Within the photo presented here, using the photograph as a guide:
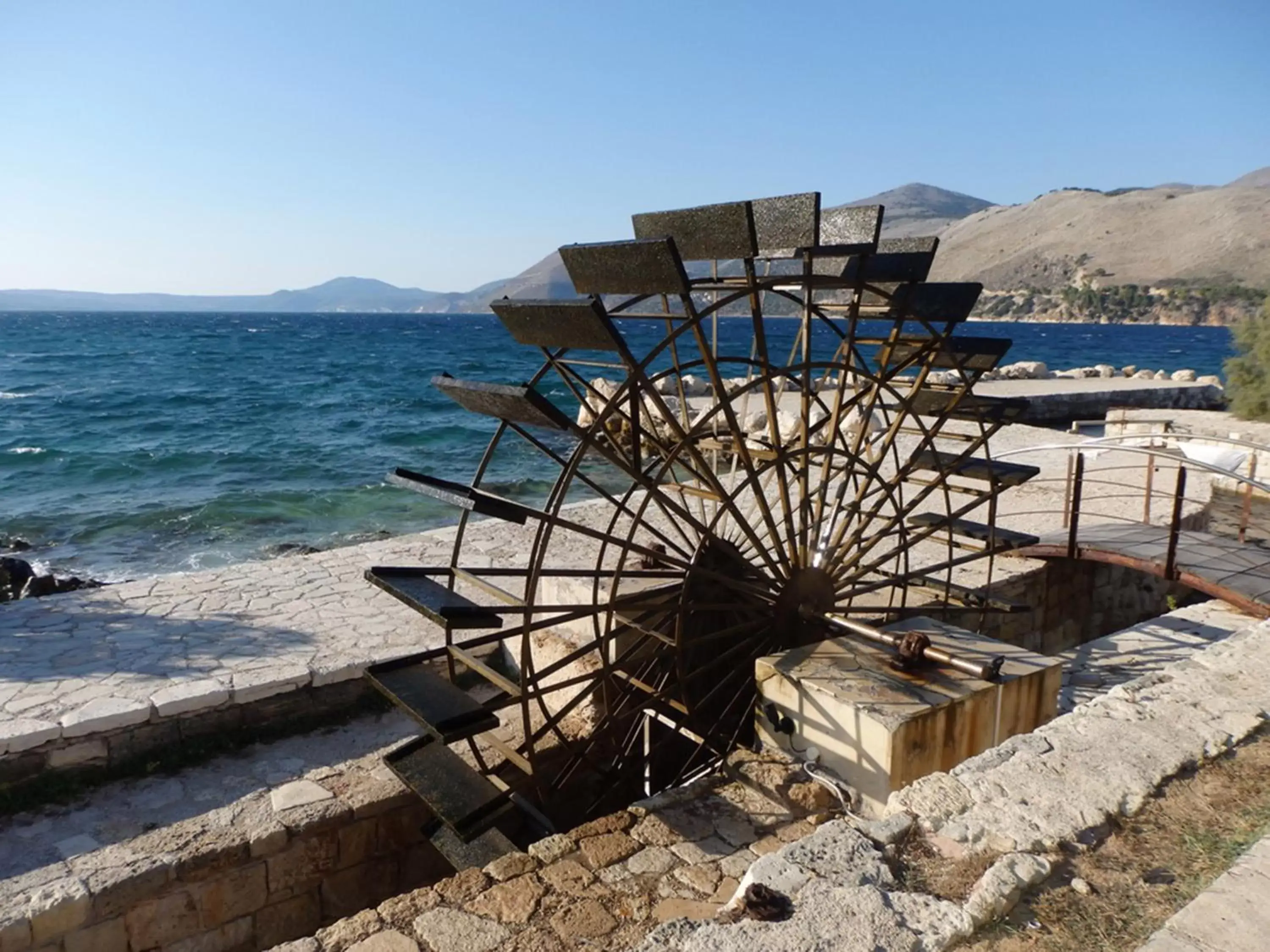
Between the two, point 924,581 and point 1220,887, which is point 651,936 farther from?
point 924,581

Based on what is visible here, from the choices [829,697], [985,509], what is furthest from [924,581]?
[985,509]

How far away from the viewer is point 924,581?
714 cm

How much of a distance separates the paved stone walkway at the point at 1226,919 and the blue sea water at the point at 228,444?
12.4 m

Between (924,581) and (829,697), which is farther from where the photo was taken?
(924,581)

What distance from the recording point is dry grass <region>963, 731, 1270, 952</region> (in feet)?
8.87

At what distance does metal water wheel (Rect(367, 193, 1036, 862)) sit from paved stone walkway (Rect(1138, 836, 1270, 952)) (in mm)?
2412

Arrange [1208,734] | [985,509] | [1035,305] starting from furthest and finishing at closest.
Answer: [1035,305]
[985,509]
[1208,734]

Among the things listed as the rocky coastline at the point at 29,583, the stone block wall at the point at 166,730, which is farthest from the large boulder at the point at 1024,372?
the stone block wall at the point at 166,730

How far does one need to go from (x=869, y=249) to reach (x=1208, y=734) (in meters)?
3.16

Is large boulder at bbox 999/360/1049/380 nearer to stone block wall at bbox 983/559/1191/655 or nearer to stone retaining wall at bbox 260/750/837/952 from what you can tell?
stone block wall at bbox 983/559/1191/655

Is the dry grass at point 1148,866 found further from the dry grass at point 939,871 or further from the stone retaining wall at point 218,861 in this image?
the stone retaining wall at point 218,861

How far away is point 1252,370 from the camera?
2002 cm

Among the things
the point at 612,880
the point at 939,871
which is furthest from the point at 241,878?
the point at 939,871

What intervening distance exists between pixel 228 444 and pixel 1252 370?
78.0 ft
